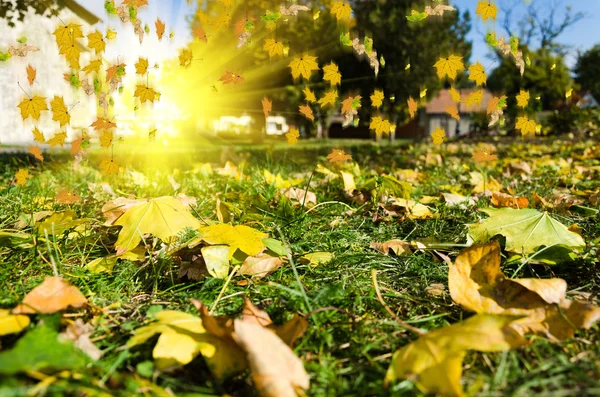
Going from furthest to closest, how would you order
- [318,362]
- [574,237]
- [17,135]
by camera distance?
1. [17,135]
2. [574,237]
3. [318,362]

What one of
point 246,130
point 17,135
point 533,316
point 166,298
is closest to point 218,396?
point 166,298

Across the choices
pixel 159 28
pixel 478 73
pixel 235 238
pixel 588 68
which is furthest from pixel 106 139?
pixel 588 68

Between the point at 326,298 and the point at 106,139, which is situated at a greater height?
the point at 106,139

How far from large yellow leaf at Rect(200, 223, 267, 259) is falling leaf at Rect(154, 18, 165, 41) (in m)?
1.05

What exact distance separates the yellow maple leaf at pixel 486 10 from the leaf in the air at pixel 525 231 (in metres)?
0.91

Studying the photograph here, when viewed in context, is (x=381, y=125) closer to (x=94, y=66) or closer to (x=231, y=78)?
(x=231, y=78)

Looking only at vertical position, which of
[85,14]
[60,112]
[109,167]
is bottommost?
[109,167]

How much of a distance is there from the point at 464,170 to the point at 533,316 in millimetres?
3105

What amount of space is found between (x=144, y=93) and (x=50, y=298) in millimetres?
1247

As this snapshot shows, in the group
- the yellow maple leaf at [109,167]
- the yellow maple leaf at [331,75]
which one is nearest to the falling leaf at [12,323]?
the yellow maple leaf at [109,167]

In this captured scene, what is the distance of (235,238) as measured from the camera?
1146 millimetres

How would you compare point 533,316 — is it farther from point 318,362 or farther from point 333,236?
point 333,236

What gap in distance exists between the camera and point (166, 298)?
1.05 metres

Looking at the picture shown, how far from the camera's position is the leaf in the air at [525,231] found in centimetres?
115
